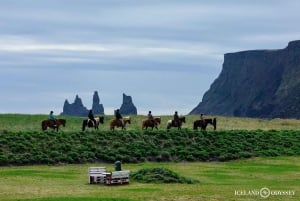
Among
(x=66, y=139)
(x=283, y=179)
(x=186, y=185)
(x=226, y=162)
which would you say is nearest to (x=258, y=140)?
(x=226, y=162)

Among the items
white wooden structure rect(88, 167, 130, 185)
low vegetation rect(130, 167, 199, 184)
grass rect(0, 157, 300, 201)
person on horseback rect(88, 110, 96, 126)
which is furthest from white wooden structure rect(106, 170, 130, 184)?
person on horseback rect(88, 110, 96, 126)

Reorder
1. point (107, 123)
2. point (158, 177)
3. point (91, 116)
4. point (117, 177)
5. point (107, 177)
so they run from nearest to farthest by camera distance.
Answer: point (117, 177), point (107, 177), point (158, 177), point (91, 116), point (107, 123)

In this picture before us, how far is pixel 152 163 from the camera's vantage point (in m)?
53.3

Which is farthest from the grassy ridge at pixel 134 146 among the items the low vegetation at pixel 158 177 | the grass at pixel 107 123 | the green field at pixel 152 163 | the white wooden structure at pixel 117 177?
the white wooden structure at pixel 117 177

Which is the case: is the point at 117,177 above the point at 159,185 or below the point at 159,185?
above

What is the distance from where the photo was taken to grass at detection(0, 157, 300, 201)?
31.0 m

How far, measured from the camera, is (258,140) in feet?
213

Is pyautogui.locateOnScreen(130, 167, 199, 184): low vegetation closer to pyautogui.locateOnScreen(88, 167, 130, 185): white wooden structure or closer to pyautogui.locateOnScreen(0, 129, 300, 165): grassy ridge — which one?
pyautogui.locateOnScreen(88, 167, 130, 185): white wooden structure

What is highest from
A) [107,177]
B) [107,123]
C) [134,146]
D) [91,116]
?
[91,116]

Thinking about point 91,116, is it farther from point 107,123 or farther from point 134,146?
point 107,123

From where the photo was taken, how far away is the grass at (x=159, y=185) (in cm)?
3100

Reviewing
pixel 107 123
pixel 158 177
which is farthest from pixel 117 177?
pixel 107 123

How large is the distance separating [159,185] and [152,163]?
16.9 meters

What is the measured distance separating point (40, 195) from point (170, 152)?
26273 mm
